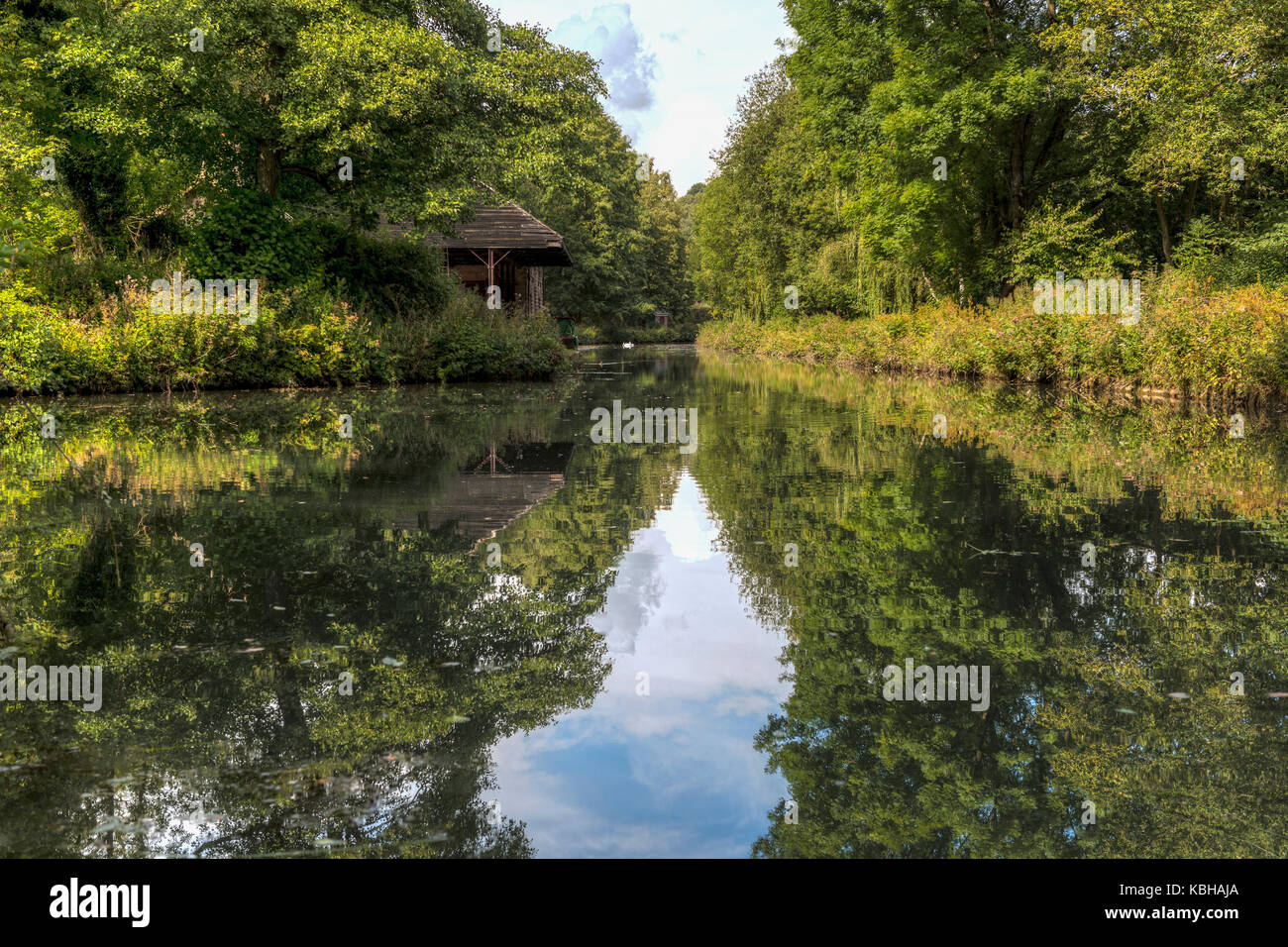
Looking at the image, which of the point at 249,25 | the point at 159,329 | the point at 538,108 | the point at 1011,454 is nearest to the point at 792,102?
the point at 538,108

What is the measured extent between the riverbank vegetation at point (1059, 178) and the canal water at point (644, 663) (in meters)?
10.2

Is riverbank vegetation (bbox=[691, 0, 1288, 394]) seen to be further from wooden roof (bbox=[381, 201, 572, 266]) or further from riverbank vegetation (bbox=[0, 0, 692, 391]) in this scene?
wooden roof (bbox=[381, 201, 572, 266])

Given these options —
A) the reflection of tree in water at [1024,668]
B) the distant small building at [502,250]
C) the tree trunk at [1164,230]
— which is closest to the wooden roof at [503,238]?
the distant small building at [502,250]

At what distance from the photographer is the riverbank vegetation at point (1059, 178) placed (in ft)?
67.4

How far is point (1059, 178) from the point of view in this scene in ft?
102

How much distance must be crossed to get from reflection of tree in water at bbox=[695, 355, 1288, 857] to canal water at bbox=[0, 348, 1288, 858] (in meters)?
0.02

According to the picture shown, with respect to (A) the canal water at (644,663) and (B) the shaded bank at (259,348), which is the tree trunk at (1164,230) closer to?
(B) the shaded bank at (259,348)

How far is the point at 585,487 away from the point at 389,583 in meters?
4.26

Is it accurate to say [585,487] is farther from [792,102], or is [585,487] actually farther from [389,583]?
[792,102]

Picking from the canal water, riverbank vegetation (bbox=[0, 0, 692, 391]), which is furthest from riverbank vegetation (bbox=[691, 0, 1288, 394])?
the canal water

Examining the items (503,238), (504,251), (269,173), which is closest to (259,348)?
(269,173)

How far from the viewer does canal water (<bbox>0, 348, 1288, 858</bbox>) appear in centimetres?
325

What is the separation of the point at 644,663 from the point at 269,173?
24.4 metres

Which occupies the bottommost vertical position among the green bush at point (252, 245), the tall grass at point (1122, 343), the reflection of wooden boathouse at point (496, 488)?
the reflection of wooden boathouse at point (496, 488)
